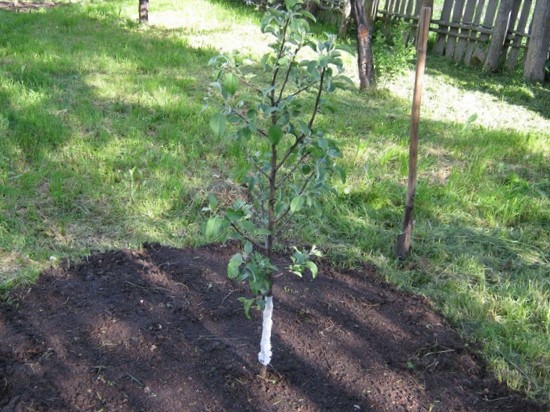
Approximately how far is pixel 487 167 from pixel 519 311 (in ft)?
6.36

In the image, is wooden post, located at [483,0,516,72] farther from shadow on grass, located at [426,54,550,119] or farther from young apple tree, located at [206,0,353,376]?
young apple tree, located at [206,0,353,376]

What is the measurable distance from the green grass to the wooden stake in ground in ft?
0.40

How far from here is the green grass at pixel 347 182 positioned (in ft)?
10.3

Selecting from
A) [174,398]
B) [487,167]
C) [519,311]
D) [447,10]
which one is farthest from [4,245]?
[447,10]

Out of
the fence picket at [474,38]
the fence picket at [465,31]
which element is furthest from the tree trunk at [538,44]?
the fence picket at [465,31]

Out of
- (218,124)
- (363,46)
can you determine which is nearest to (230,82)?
(218,124)

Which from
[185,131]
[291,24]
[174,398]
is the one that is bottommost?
[174,398]

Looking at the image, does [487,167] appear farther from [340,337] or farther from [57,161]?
[57,161]

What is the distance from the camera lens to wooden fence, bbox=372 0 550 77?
7785 mm

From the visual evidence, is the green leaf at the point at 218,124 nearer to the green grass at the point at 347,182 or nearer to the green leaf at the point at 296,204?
the green leaf at the point at 296,204

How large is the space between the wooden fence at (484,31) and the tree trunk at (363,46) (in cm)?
264

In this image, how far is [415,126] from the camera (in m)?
3.13

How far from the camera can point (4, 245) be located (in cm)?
325

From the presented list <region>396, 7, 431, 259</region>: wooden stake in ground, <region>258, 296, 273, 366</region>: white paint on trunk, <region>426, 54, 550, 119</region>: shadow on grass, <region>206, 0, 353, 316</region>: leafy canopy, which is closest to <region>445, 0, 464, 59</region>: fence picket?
<region>426, 54, 550, 119</region>: shadow on grass
